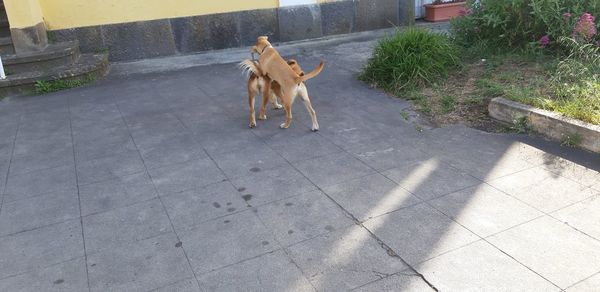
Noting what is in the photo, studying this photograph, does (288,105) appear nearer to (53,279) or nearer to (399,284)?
(399,284)

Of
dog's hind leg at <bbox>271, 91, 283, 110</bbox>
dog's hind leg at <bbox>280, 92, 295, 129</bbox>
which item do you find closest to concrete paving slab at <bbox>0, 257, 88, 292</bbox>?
dog's hind leg at <bbox>280, 92, 295, 129</bbox>

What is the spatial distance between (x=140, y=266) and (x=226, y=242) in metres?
0.50

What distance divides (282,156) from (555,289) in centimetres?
230

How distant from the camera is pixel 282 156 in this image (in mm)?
4094

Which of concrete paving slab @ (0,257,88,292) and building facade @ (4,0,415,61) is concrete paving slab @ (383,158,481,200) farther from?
building facade @ (4,0,415,61)

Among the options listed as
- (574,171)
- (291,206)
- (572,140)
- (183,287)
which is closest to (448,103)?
(572,140)

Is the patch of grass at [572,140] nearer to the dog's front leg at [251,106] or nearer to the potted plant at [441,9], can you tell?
the dog's front leg at [251,106]

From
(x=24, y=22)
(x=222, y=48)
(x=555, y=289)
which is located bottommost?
(x=555, y=289)

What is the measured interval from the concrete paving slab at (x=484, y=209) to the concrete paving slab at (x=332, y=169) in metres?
0.70

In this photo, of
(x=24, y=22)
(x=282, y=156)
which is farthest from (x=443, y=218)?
(x=24, y=22)

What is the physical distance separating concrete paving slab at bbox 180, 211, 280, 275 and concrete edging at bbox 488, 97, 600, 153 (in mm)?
2657

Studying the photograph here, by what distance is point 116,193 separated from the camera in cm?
356

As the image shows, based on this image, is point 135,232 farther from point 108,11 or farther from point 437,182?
point 108,11

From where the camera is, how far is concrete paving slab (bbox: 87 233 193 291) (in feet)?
8.44
